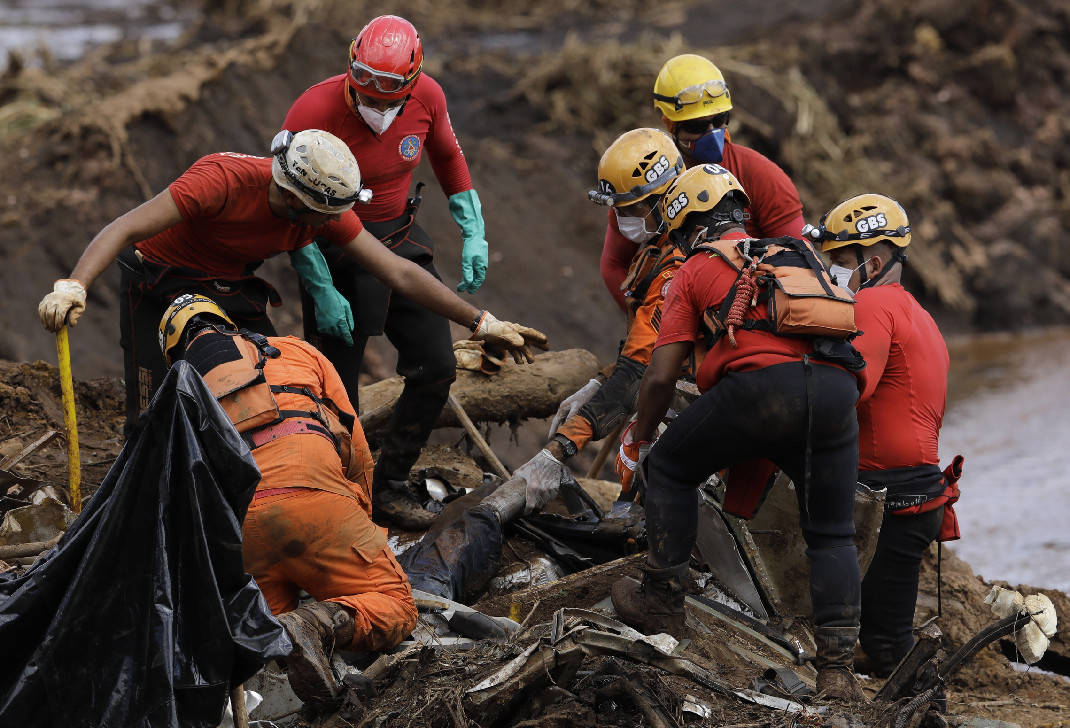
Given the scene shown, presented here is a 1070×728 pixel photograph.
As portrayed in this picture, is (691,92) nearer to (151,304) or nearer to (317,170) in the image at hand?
(317,170)

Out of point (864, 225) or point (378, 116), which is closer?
point (864, 225)

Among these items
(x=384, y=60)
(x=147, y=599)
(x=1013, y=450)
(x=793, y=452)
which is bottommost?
(x=1013, y=450)

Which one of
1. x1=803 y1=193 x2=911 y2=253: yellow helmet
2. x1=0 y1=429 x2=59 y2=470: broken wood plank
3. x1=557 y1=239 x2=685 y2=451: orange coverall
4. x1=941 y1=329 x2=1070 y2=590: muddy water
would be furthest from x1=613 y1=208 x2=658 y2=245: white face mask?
x1=941 y1=329 x2=1070 y2=590: muddy water

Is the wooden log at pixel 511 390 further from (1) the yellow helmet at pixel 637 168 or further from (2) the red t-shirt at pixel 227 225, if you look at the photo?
(2) the red t-shirt at pixel 227 225

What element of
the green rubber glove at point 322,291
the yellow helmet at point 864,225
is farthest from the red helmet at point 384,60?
the yellow helmet at point 864,225

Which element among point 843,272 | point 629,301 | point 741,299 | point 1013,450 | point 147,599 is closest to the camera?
point 147,599

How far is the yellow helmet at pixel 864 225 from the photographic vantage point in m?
4.76

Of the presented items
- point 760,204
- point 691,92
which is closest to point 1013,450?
point 760,204

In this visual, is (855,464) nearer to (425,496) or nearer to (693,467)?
(693,467)

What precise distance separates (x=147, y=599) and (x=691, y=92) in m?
3.91

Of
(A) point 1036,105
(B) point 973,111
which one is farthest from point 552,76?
(A) point 1036,105

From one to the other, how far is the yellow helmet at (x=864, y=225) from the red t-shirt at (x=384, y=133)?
1845 millimetres

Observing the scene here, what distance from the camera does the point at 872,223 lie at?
15.6 ft

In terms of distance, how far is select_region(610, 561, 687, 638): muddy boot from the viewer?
425cm
